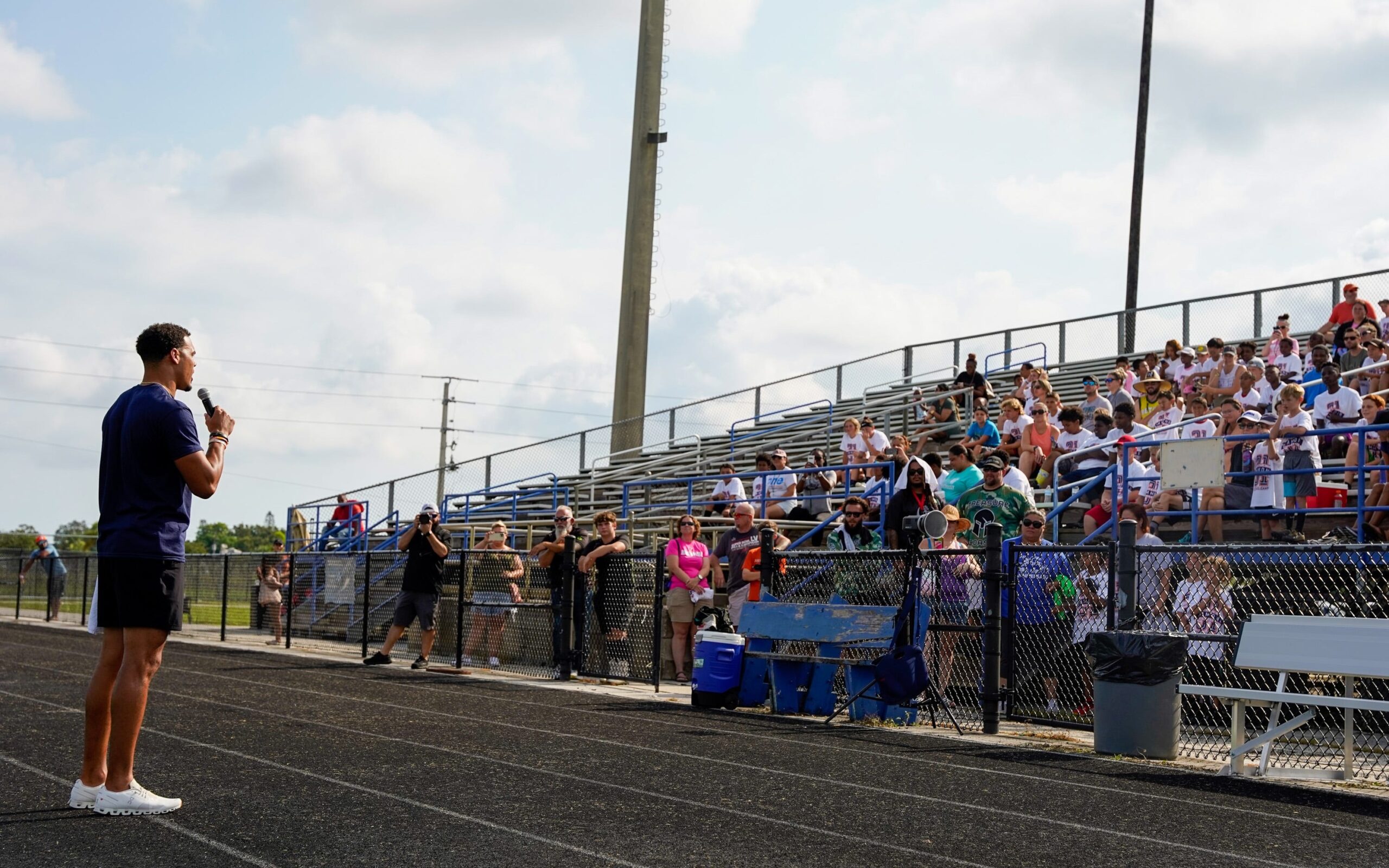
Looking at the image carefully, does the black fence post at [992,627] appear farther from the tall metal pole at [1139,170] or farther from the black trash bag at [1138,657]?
the tall metal pole at [1139,170]

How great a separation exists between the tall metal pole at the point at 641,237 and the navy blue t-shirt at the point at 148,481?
27675 mm

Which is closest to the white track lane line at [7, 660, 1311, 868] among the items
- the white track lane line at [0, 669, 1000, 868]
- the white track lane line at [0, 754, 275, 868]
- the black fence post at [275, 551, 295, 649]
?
the white track lane line at [0, 669, 1000, 868]

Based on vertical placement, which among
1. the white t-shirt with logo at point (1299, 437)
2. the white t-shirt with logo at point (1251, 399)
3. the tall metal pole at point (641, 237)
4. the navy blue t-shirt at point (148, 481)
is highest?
the tall metal pole at point (641, 237)

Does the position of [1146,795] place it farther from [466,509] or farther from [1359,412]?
[466,509]

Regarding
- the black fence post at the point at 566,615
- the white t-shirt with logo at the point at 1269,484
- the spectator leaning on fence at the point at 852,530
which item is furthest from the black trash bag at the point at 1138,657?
the black fence post at the point at 566,615

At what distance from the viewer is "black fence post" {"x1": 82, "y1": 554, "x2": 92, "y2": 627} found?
2797 cm

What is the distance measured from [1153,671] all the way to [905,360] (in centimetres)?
2195

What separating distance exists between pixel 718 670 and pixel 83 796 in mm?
7329

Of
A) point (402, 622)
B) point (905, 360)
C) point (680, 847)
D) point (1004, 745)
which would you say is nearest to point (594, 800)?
point (680, 847)

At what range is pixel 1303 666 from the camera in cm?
902

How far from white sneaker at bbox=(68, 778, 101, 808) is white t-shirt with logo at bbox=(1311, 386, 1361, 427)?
13.1m

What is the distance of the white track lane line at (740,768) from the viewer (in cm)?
691

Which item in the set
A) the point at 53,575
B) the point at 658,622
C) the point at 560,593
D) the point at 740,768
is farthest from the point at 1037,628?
the point at 53,575

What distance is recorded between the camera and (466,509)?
29.3 meters
